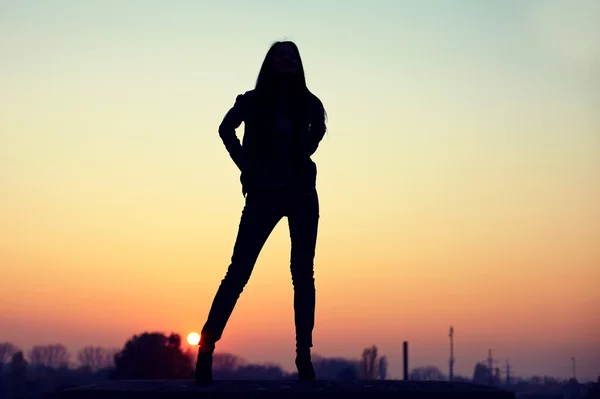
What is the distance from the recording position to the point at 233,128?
30.5 ft

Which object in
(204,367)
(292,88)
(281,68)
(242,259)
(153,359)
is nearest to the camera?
(204,367)

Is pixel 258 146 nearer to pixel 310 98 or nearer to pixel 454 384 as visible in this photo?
pixel 310 98

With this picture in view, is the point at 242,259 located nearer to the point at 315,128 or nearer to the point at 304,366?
the point at 304,366

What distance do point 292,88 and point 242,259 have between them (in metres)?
1.65

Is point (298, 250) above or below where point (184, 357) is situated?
below

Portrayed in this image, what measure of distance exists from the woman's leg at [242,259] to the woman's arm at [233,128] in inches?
16.2

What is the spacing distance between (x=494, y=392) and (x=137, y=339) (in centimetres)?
8496

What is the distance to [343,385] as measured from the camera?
29.1ft

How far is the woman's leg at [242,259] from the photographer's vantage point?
912 cm

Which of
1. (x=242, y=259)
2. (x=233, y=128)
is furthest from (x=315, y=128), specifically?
(x=242, y=259)

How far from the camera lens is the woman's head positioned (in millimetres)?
9227

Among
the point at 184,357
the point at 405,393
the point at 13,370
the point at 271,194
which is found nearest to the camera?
the point at 405,393

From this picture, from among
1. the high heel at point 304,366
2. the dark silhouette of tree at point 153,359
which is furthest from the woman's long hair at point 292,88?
the dark silhouette of tree at point 153,359

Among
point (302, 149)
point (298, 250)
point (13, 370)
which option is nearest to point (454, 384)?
point (298, 250)
